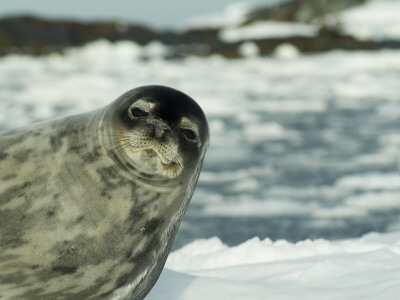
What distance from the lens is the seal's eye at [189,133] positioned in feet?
6.69

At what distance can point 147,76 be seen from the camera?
551 inches

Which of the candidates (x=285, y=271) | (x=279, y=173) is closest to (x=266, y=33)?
(x=279, y=173)

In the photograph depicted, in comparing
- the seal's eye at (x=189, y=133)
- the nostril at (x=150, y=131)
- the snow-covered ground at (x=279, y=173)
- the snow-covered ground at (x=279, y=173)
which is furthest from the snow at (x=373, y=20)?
the nostril at (x=150, y=131)

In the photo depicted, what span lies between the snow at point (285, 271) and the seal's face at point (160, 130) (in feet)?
1.56

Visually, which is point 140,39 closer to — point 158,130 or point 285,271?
point 285,271

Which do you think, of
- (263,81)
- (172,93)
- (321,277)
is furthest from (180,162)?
(263,81)

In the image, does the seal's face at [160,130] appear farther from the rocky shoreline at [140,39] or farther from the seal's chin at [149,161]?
the rocky shoreline at [140,39]

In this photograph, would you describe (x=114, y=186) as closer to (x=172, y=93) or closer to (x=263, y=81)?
(x=172, y=93)

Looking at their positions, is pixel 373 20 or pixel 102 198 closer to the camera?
pixel 102 198

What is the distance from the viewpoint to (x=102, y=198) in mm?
2025

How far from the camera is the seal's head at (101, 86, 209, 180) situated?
1968 mm

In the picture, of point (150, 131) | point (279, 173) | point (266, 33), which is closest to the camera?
point (150, 131)

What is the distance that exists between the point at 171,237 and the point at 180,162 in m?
0.26

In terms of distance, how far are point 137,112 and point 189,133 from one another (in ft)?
0.50
